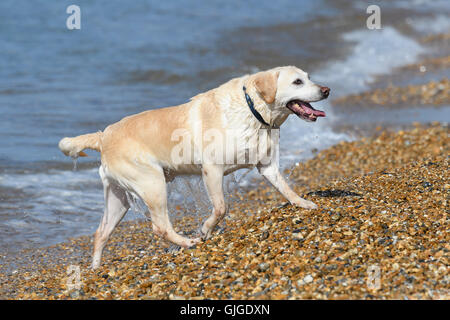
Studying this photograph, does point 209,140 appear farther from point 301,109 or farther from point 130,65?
point 130,65

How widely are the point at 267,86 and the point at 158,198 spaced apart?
138 cm

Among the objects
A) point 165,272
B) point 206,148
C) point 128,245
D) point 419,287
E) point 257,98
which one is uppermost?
point 257,98

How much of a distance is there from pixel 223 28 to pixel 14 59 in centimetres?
718

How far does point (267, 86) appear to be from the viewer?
212 inches

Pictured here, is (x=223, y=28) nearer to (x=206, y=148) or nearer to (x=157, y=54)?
(x=157, y=54)

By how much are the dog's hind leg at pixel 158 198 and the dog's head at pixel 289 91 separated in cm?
118

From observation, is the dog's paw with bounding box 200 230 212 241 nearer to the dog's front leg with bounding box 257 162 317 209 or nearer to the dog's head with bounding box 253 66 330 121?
the dog's front leg with bounding box 257 162 317 209

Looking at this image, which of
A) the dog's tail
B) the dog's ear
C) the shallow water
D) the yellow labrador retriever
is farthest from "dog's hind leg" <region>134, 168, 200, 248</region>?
the dog's ear

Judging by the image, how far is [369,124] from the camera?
36.1 feet

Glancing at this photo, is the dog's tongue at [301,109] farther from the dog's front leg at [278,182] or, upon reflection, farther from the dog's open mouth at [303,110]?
the dog's front leg at [278,182]

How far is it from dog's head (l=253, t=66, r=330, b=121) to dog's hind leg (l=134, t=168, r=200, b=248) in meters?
1.18

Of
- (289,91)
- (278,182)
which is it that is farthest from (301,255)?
(289,91)

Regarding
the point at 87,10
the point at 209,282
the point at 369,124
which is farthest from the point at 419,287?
the point at 87,10
